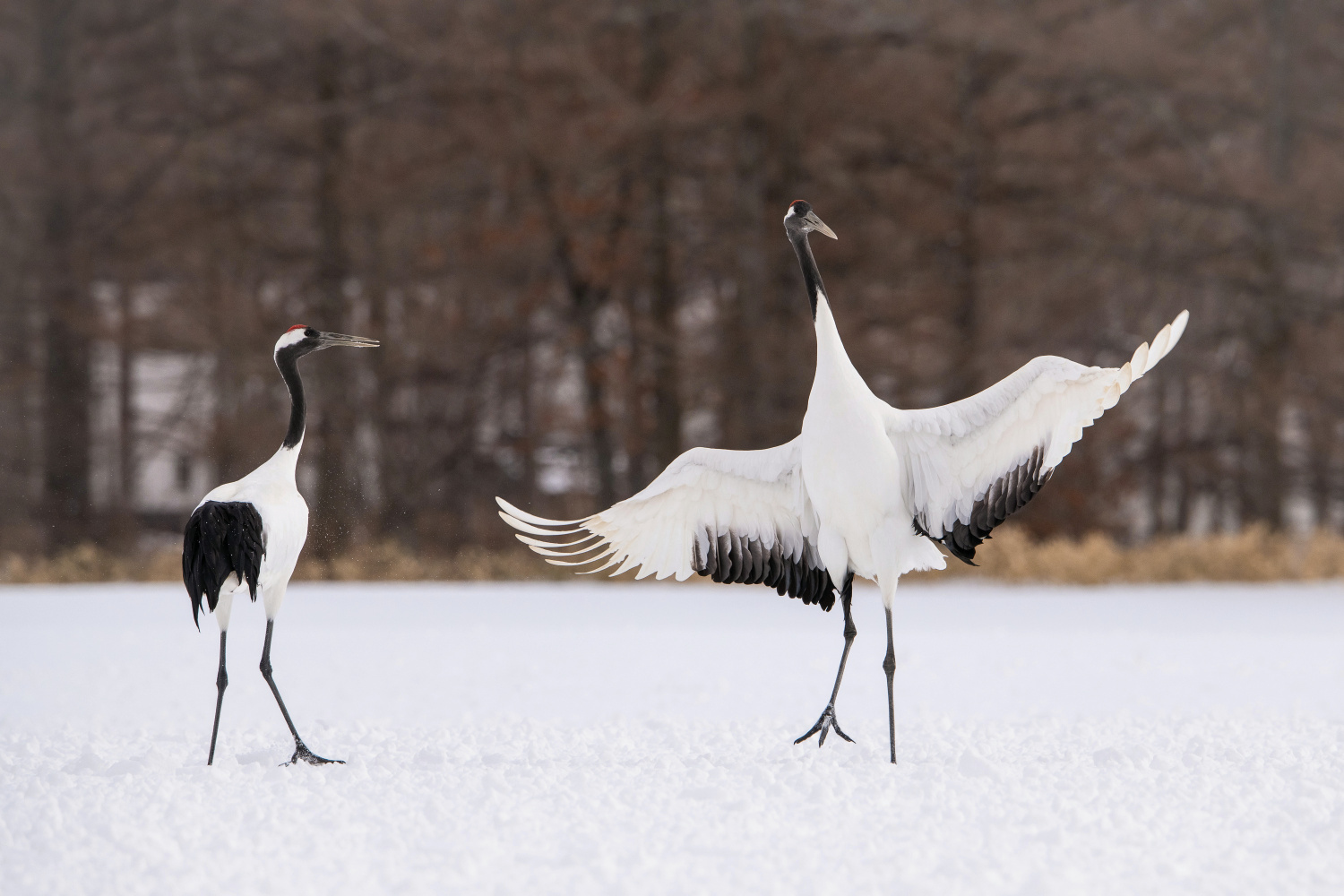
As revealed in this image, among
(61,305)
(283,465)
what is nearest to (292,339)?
(283,465)

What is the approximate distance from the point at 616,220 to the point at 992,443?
1221 centimetres

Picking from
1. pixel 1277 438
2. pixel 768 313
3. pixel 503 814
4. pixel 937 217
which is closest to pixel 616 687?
pixel 503 814

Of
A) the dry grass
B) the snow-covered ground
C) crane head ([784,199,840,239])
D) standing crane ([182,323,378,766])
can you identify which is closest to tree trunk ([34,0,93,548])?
the dry grass

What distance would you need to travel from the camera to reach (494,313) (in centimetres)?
1800

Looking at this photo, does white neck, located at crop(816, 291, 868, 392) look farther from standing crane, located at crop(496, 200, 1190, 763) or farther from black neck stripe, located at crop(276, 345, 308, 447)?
black neck stripe, located at crop(276, 345, 308, 447)

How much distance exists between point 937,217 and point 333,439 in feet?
24.2

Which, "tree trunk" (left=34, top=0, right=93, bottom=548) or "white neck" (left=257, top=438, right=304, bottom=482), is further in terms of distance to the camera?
"tree trunk" (left=34, top=0, right=93, bottom=548)

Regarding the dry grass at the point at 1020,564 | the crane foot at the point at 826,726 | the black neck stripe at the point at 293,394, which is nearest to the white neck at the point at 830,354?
the crane foot at the point at 826,726

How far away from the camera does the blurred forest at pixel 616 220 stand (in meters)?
15.7

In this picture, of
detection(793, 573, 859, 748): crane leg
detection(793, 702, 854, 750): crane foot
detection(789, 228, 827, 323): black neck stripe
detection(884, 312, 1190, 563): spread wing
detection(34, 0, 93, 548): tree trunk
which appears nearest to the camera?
detection(884, 312, 1190, 563): spread wing

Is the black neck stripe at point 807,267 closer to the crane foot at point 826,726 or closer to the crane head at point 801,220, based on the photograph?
the crane head at point 801,220

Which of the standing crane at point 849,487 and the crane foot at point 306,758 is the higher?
the standing crane at point 849,487

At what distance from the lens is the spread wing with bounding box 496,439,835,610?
5.32 metres

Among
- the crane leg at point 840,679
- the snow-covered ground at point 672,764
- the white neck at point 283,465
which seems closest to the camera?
the snow-covered ground at point 672,764
